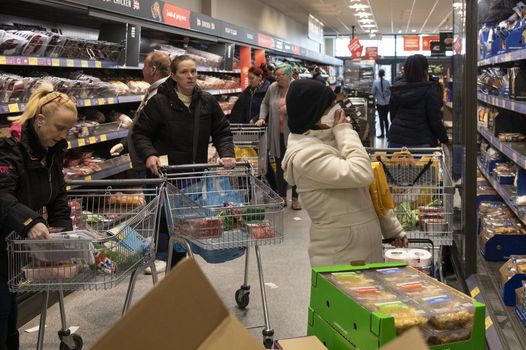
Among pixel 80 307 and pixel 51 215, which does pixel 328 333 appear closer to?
pixel 51 215

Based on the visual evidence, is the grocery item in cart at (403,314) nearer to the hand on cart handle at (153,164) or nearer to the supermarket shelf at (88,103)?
the hand on cart handle at (153,164)

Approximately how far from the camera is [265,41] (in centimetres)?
1259

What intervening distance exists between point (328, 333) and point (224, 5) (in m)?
11.9

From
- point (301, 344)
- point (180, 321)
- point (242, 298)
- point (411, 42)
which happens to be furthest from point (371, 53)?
point (180, 321)

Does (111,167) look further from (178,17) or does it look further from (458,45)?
(458,45)

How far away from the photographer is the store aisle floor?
4141 millimetres

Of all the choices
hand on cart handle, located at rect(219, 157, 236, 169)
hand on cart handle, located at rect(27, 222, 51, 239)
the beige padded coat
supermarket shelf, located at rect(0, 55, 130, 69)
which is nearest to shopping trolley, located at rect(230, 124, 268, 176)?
supermarket shelf, located at rect(0, 55, 130, 69)

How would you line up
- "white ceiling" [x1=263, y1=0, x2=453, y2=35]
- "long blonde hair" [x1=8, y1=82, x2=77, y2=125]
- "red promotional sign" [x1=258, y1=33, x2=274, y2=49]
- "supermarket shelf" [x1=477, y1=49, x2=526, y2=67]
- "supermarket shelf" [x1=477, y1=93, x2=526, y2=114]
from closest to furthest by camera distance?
"long blonde hair" [x1=8, y1=82, x2=77, y2=125], "supermarket shelf" [x1=477, y1=49, x2=526, y2=67], "supermarket shelf" [x1=477, y1=93, x2=526, y2=114], "red promotional sign" [x1=258, y1=33, x2=274, y2=49], "white ceiling" [x1=263, y1=0, x2=453, y2=35]

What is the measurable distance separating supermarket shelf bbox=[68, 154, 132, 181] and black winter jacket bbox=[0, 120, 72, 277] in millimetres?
1933

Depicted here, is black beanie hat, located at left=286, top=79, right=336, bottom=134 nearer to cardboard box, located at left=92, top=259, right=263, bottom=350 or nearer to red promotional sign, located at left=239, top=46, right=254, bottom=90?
cardboard box, located at left=92, top=259, right=263, bottom=350

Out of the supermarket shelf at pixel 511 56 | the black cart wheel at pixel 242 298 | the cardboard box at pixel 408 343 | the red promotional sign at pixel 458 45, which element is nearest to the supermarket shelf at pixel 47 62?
the black cart wheel at pixel 242 298

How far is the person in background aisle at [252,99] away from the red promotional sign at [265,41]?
12.0 feet

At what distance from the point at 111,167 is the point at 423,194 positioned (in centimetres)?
297

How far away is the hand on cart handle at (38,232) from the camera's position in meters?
2.80
